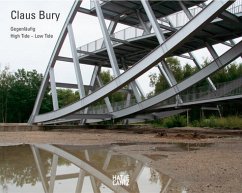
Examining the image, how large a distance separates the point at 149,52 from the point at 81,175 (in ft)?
71.3

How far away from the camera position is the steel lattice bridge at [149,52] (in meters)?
23.6

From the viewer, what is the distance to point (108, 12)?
3250 cm

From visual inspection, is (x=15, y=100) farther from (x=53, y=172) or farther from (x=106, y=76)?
(x=53, y=172)

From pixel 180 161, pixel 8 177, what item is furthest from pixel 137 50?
pixel 8 177

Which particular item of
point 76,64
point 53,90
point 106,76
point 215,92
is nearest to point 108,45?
point 76,64

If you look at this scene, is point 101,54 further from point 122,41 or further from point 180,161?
point 180,161

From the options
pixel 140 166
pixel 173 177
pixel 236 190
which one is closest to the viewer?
pixel 236 190

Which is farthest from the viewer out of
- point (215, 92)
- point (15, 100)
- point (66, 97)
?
point (66, 97)

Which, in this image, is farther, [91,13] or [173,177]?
[91,13]

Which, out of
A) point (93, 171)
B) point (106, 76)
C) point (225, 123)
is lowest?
point (93, 171)

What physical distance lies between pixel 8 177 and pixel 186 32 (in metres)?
15.6

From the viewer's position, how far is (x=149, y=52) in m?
29.4

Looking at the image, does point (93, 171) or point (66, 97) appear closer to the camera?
point (93, 171)

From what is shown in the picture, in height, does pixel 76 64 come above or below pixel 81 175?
above
